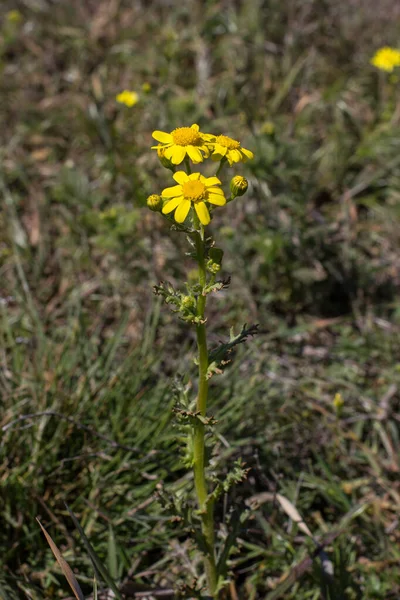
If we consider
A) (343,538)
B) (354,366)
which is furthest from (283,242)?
(343,538)

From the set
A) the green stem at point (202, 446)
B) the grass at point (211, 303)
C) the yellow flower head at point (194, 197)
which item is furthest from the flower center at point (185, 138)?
the grass at point (211, 303)

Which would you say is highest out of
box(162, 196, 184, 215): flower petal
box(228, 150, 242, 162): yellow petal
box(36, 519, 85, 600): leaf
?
box(228, 150, 242, 162): yellow petal

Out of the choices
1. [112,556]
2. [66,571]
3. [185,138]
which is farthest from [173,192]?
[112,556]

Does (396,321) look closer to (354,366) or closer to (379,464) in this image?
(354,366)

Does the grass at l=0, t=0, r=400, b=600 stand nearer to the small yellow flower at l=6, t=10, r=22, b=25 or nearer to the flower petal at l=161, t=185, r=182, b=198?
the small yellow flower at l=6, t=10, r=22, b=25

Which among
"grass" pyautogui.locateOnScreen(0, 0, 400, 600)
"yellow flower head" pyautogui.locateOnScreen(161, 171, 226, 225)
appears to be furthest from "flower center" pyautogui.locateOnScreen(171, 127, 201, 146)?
"grass" pyautogui.locateOnScreen(0, 0, 400, 600)

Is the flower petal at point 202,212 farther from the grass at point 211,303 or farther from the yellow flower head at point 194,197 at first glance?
the grass at point 211,303

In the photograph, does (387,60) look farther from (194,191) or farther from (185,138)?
(194,191)
